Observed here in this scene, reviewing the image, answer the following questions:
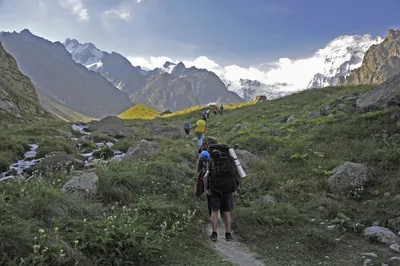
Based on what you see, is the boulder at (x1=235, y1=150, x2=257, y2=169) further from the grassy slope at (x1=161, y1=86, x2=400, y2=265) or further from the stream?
the stream

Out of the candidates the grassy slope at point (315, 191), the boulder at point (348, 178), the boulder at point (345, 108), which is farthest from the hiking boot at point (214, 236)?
the boulder at point (345, 108)

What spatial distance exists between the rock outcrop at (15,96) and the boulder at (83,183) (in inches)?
1119

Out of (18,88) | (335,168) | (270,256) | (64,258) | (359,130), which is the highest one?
(18,88)

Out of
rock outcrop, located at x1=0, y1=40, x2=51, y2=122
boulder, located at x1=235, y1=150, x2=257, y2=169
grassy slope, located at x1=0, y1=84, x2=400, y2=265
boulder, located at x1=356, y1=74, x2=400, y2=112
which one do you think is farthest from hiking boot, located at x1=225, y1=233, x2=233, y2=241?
rock outcrop, located at x1=0, y1=40, x2=51, y2=122

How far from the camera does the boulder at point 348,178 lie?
11273 mm

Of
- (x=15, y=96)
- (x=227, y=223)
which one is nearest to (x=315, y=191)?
(x=227, y=223)

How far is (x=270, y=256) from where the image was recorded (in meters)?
7.46

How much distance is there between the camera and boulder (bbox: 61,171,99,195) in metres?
8.67

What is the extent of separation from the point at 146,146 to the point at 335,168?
7703mm

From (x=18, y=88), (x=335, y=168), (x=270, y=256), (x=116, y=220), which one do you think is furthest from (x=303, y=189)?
(x=18, y=88)

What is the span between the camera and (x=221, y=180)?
809 centimetres

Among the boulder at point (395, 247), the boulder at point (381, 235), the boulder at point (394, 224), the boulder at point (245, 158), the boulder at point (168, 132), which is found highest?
the boulder at point (168, 132)

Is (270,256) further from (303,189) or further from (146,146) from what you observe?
(146,146)

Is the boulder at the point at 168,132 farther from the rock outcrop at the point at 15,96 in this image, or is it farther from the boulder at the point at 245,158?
the rock outcrop at the point at 15,96
